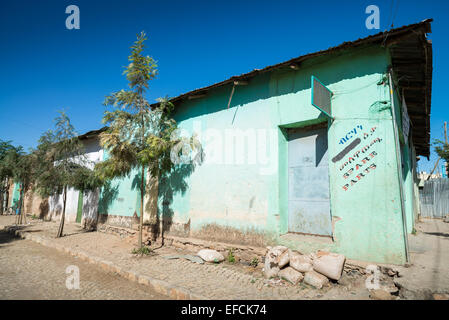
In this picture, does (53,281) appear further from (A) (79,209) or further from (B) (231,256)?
(A) (79,209)

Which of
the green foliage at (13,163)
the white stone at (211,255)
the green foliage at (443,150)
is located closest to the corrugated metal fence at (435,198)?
A: the green foliage at (443,150)

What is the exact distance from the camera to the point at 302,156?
6527mm

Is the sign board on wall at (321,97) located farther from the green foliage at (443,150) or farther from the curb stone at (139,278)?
the green foliage at (443,150)

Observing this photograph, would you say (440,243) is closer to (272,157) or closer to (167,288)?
(272,157)

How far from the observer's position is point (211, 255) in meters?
6.54

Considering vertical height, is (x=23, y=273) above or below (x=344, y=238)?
below

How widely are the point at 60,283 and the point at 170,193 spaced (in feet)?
13.7

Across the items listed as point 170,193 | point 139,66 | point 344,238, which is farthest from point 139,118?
point 344,238

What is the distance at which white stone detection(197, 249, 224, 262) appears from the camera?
6469mm

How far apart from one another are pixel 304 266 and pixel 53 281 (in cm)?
533

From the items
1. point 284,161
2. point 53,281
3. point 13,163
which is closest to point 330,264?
point 284,161

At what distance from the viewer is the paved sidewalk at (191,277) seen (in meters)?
4.39

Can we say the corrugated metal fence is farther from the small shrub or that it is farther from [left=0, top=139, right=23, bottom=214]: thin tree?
[left=0, top=139, right=23, bottom=214]: thin tree
